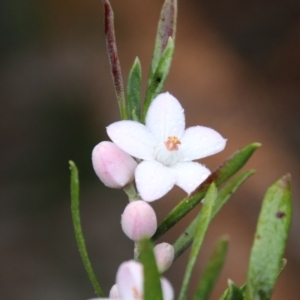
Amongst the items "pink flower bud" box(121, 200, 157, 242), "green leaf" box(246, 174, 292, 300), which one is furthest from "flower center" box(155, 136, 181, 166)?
"green leaf" box(246, 174, 292, 300)

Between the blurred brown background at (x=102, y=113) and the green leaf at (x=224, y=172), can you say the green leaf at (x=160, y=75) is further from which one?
the blurred brown background at (x=102, y=113)

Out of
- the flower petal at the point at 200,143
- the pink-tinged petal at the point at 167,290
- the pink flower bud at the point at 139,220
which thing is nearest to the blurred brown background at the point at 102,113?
the flower petal at the point at 200,143

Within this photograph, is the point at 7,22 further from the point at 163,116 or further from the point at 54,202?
the point at 163,116

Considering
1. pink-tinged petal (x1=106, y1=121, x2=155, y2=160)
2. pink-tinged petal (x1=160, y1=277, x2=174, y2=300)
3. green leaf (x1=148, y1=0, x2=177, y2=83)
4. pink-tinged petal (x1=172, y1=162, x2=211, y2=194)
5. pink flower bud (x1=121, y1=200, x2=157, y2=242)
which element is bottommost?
pink-tinged petal (x1=160, y1=277, x2=174, y2=300)

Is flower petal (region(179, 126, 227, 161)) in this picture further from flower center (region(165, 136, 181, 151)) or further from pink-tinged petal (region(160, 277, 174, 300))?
pink-tinged petal (region(160, 277, 174, 300))

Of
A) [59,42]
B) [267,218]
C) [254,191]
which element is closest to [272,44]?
[254,191]

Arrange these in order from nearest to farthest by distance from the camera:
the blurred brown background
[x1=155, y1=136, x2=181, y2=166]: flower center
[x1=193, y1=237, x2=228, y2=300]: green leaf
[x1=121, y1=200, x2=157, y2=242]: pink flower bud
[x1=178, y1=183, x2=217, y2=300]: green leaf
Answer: [x1=193, y1=237, x2=228, y2=300]: green leaf → [x1=178, y1=183, x2=217, y2=300]: green leaf → [x1=121, y1=200, x2=157, y2=242]: pink flower bud → [x1=155, y1=136, x2=181, y2=166]: flower center → the blurred brown background
